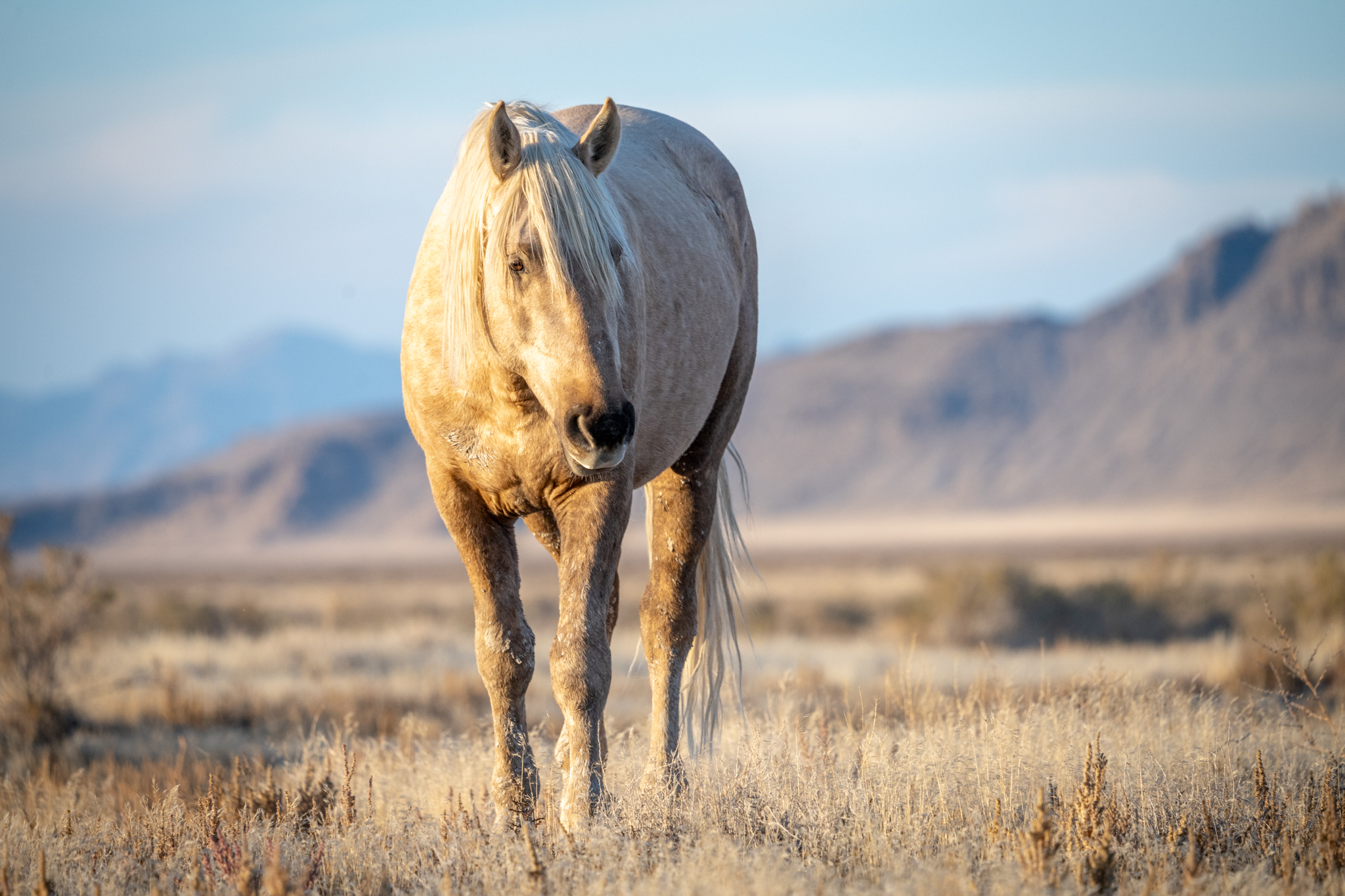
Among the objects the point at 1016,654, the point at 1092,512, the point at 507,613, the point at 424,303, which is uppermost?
the point at 424,303

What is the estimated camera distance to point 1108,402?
327 ft

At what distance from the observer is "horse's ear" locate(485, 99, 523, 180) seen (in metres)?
4.34

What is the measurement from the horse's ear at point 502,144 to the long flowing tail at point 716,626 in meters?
2.36

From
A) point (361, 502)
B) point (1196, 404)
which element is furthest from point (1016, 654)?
point (361, 502)

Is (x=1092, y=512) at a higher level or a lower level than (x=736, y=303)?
lower

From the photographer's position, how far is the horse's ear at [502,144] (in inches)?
171

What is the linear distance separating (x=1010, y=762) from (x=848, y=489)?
10081 cm

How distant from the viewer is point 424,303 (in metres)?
4.82

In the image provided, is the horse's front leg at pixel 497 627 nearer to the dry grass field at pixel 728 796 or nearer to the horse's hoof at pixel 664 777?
the dry grass field at pixel 728 796

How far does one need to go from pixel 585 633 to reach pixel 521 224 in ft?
4.84

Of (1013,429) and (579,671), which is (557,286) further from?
(1013,429)

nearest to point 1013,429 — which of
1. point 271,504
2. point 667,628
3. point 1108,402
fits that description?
point 1108,402

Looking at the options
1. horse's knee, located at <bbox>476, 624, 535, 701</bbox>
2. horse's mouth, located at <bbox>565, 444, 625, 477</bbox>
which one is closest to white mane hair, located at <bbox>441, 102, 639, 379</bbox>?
horse's mouth, located at <bbox>565, 444, 625, 477</bbox>

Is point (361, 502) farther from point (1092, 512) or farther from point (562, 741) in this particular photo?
point (562, 741)
